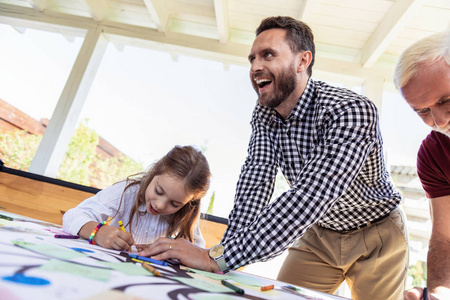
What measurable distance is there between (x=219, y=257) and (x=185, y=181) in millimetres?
655

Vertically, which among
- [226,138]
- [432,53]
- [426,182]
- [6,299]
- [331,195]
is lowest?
[6,299]

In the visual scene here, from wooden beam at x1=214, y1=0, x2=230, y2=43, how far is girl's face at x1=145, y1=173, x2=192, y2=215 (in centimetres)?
140

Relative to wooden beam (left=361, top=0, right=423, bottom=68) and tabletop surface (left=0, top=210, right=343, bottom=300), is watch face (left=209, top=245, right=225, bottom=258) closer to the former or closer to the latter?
tabletop surface (left=0, top=210, right=343, bottom=300)

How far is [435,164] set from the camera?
1299 millimetres

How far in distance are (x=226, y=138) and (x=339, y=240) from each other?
9.39 feet

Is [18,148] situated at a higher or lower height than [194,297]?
higher

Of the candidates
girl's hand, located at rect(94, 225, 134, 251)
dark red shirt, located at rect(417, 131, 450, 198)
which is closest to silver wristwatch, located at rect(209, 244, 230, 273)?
girl's hand, located at rect(94, 225, 134, 251)

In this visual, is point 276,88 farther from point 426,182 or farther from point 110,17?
point 110,17

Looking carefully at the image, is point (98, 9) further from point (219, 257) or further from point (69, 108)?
point (219, 257)

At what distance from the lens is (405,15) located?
6.41 feet

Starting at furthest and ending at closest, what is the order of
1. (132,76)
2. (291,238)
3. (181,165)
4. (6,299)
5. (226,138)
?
1. (132,76)
2. (226,138)
3. (181,165)
4. (291,238)
5. (6,299)

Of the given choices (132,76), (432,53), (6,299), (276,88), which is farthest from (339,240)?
(132,76)

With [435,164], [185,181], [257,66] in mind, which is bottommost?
[185,181]

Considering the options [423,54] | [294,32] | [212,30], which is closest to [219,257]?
[423,54]
